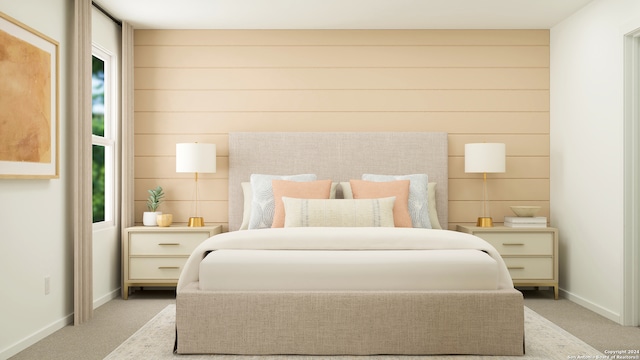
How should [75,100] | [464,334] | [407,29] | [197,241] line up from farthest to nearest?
[407,29]
[197,241]
[75,100]
[464,334]

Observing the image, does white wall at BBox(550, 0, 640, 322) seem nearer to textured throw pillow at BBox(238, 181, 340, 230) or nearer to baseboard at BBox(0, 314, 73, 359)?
textured throw pillow at BBox(238, 181, 340, 230)

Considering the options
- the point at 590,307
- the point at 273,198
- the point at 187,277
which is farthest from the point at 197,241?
the point at 590,307

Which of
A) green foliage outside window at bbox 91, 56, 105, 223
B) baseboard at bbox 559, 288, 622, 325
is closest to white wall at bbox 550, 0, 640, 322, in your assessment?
baseboard at bbox 559, 288, 622, 325

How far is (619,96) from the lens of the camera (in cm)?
387

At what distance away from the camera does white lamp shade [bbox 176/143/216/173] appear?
4605 millimetres

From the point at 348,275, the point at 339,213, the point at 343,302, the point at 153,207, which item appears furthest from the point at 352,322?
the point at 153,207

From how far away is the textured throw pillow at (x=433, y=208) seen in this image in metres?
4.60

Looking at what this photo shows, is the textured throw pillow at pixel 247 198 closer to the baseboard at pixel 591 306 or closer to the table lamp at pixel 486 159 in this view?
the table lamp at pixel 486 159

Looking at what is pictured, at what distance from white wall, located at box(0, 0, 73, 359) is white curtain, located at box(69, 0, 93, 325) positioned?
0.07 meters

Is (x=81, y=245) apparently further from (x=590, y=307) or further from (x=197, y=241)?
Result: (x=590, y=307)

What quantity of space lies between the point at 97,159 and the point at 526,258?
382 centimetres

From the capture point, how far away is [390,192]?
4.32m

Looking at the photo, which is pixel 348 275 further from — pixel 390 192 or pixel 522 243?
pixel 522 243

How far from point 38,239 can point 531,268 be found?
3.79 meters
